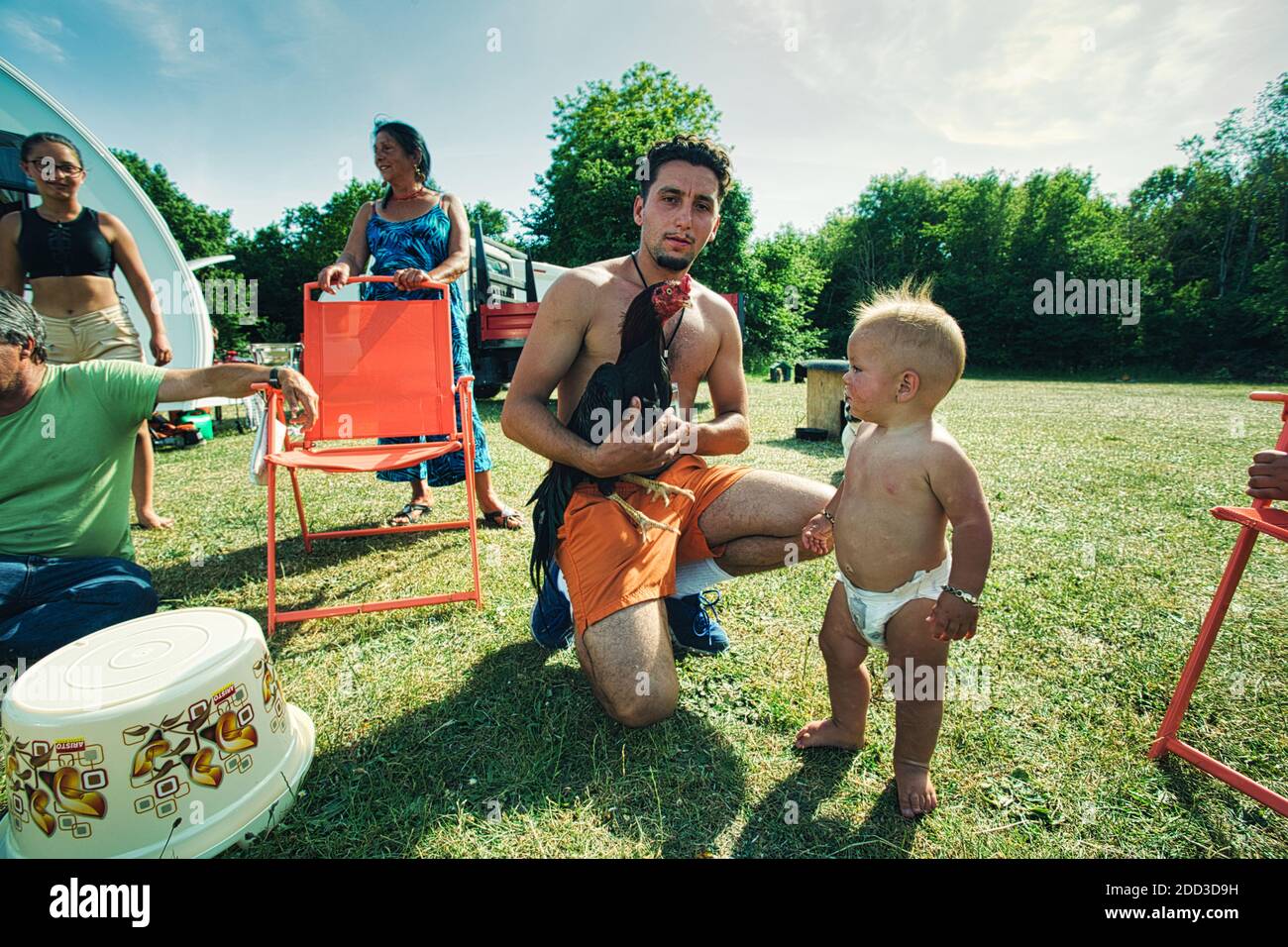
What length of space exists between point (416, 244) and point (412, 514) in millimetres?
1876

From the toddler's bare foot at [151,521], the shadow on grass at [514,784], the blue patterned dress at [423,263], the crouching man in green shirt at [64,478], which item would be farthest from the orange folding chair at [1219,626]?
the toddler's bare foot at [151,521]

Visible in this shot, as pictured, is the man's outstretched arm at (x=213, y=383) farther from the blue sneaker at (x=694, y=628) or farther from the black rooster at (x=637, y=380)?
the blue sneaker at (x=694, y=628)

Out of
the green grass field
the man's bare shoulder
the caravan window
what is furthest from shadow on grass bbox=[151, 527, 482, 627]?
the caravan window

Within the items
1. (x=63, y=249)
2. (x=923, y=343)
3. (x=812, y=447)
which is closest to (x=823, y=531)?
(x=923, y=343)

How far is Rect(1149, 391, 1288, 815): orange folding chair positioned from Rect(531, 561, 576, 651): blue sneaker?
2.11 metres

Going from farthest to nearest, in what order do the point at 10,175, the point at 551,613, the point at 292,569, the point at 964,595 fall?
1. the point at 10,175
2. the point at 292,569
3. the point at 551,613
4. the point at 964,595

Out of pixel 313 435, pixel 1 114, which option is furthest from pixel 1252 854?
pixel 1 114

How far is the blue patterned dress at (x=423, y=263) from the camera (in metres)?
3.87

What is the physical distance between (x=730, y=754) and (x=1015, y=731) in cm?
101

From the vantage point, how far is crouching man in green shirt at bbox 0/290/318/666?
2.03 meters

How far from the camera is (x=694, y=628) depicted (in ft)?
8.24

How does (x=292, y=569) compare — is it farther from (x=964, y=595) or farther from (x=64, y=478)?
(x=964, y=595)

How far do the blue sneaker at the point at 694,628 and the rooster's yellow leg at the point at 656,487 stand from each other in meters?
0.48

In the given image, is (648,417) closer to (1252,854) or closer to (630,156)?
(1252,854)
